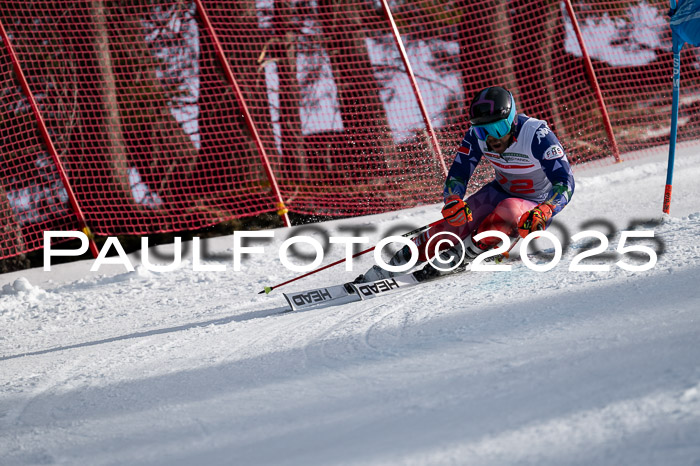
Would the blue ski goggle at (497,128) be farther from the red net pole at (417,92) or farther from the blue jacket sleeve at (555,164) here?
the red net pole at (417,92)

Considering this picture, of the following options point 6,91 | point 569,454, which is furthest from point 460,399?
point 6,91

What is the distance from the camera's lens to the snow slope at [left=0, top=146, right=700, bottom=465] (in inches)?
73.9

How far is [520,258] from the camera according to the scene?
453 cm

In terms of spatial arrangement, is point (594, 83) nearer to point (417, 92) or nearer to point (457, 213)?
point (417, 92)

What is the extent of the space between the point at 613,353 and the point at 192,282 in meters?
3.85

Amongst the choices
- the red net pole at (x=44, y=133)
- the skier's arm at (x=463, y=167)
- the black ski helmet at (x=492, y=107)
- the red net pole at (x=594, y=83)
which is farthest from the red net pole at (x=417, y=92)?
the red net pole at (x=44, y=133)

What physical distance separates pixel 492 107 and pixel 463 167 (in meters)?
0.63

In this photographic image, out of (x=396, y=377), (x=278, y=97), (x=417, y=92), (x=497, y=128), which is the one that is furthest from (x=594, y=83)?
(x=396, y=377)

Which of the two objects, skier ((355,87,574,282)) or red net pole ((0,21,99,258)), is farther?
red net pole ((0,21,99,258))

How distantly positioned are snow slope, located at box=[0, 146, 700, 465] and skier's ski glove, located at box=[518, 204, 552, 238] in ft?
0.88

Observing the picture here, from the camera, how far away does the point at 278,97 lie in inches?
316

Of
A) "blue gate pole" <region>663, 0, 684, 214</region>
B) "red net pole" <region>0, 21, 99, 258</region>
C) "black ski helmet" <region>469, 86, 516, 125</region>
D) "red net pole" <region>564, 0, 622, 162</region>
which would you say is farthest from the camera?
"red net pole" <region>564, 0, 622, 162</region>

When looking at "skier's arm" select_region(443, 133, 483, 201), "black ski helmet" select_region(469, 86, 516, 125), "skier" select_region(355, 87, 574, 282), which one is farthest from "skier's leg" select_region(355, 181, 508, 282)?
"black ski helmet" select_region(469, 86, 516, 125)

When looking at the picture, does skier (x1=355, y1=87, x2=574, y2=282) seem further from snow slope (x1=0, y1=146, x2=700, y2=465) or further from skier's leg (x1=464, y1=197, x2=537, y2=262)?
snow slope (x1=0, y1=146, x2=700, y2=465)
